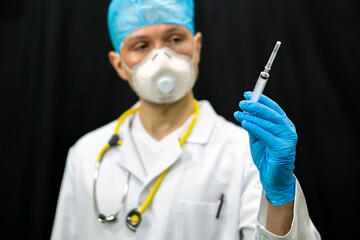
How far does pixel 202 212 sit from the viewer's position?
123 cm

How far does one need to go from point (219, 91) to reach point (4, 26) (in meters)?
1.15

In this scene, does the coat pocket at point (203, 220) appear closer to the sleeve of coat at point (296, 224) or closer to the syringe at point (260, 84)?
the sleeve of coat at point (296, 224)

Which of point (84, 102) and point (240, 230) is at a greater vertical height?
point (84, 102)

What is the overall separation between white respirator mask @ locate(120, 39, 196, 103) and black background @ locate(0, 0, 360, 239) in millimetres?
476

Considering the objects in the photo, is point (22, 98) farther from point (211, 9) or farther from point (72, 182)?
point (211, 9)

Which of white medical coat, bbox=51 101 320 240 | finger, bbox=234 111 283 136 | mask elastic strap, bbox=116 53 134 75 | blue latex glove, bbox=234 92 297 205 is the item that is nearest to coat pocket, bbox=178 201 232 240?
white medical coat, bbox=51 101 320 240

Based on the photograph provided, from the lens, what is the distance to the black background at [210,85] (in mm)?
1644

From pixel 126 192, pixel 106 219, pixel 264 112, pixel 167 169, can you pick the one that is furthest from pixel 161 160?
pixel 264 112

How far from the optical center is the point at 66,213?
1.46 m

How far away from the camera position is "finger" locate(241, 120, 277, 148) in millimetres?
912

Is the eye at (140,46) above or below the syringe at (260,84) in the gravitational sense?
above

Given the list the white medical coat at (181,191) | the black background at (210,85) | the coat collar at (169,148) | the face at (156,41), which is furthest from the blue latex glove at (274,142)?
the black background at (210,85)

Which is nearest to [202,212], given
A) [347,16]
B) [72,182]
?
[72,182]

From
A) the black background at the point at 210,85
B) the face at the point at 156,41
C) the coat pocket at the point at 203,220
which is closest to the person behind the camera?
the coat pocket at the point at 203,220
